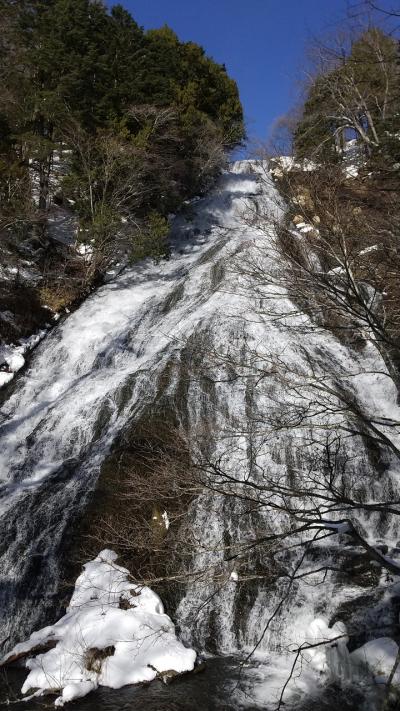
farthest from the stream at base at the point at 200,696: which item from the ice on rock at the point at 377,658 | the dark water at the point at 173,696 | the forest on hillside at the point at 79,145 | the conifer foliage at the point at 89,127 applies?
the conifer foliage at the point at 89,127

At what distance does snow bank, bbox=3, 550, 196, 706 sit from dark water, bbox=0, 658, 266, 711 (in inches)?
4.9

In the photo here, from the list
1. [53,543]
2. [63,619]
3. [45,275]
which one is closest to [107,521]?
[53,543]

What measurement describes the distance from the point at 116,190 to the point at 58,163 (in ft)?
8.84

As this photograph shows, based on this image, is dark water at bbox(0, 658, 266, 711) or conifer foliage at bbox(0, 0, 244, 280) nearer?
dark water at bbox(0, 658, 266, 711)

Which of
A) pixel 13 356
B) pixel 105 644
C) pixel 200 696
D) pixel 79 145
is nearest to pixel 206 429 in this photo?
pixel 105 644

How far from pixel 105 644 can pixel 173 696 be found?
117 centimetres

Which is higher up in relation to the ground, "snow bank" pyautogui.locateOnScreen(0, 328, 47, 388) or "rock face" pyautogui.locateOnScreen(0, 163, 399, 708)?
"snow bank" pyautogui.locateOnScreen(0, 328, 47, 388)

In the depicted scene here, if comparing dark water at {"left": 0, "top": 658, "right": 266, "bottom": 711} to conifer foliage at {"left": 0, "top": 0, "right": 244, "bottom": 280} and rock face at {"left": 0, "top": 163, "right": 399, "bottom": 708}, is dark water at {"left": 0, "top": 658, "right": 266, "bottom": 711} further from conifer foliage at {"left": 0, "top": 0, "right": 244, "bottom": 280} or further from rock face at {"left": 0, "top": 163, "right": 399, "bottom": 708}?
conifer foliage at {"left": 0, "top": 0, "right": 244, "bottom": 280}

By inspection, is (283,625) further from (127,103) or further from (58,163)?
(127,103)

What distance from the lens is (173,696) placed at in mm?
5867

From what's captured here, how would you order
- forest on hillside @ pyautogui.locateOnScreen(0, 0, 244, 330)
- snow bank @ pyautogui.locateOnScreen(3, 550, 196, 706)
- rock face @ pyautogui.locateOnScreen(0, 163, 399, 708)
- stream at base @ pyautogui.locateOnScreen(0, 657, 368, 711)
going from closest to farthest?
stream at base @ pyautogui.locateOnScreen(0, 657, 368, 711)
snow bank @ pyautogui.locateOnScreen(3, 550, 196, 706)
rock face @ pyautogui.locateOnScreen(0, 163, 399, 708)
forest on hillside @ pyautogui.locateOnScreen(0, 0, 244, 330)

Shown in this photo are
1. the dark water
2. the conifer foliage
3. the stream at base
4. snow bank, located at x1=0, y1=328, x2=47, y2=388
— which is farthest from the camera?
the conifer foliage

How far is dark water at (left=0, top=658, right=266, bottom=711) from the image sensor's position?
5.69 meters

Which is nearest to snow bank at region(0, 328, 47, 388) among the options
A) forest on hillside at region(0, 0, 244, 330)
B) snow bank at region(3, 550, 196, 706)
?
forest on hillside at region(0, 0, 244, 330)
